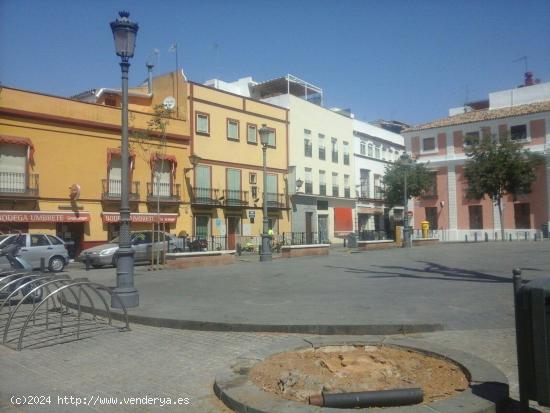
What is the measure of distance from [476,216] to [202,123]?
2708 cm

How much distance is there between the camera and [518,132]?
150ft

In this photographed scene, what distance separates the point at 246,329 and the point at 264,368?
2306mm

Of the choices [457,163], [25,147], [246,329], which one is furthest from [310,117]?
[246,329]

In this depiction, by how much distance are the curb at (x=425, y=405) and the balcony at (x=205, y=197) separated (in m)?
28.6

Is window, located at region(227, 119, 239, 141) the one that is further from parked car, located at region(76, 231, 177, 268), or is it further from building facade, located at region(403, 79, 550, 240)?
building facade, located at region(403, 79, 550, 240)

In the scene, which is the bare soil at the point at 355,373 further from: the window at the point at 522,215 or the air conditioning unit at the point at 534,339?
the window at the point at 522,215

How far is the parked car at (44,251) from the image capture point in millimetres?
20156

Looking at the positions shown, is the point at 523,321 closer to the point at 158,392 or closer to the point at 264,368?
the point at 264,368

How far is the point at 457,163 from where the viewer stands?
49000mm

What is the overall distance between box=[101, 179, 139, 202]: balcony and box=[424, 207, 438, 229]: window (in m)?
30.5

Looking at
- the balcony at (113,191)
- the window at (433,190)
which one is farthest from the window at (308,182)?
the balcony at (113,191)

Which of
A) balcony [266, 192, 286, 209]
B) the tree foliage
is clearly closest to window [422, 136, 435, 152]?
the tree foliage

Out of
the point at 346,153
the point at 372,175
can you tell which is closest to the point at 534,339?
the point at 346,153

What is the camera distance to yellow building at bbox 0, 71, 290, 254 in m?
26.1
